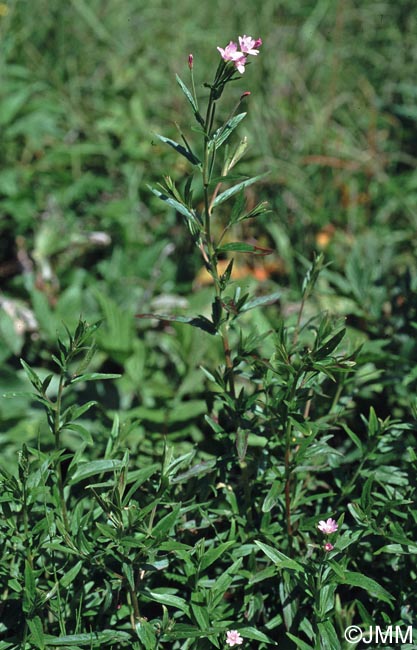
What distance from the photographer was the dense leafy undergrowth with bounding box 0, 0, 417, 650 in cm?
147

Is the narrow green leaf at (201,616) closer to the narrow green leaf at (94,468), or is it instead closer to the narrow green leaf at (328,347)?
the narrow green leaf at (94,468)

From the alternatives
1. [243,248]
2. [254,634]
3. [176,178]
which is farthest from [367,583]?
[176,178]

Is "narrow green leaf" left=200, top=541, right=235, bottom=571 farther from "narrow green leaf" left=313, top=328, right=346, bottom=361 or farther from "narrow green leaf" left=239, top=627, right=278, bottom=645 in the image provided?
"narrow green leaf" left=313, top=328, right=346, bottom=361

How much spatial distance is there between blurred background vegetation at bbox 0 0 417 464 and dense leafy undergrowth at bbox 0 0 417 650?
12 mm

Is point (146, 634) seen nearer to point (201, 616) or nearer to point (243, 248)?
point (201, 616)

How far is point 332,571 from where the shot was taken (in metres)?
1.45

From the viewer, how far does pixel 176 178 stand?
321cm

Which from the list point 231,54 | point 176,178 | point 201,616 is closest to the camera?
point 231,54

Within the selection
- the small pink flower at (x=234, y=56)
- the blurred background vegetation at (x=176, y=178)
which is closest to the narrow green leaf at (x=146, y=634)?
the blurred background vegetation at (x=176, y=178)

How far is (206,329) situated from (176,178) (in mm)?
1784

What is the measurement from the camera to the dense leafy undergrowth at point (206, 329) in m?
1.47

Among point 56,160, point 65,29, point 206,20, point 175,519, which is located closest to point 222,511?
point 175,519

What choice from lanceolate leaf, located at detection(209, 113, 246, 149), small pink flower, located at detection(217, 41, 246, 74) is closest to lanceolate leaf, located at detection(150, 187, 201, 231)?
lanceolate leaf, located at detection(209, 113, 246, 149)

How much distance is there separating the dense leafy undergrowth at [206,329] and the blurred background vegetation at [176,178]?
12 millimetres
